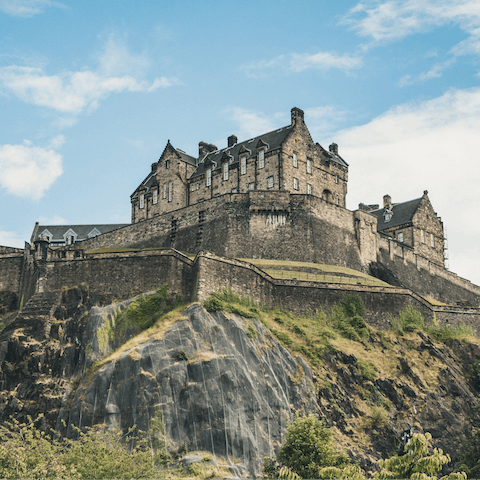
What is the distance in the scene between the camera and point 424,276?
243ft

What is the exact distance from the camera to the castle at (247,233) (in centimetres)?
5133

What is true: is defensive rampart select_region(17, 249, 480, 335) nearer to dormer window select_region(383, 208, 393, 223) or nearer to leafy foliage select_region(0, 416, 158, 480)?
leafy foliage select_region(0, 416, 158, 480)

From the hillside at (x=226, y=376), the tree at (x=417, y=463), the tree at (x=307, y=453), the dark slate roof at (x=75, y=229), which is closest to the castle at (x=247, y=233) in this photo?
the hillside at (x=226, y=376)

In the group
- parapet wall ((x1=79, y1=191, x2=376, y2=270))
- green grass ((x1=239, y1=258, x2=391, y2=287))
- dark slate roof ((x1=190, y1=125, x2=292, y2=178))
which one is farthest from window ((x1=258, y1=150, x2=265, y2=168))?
green grass ((x1=239, y1=258, x2=391, y2=287))

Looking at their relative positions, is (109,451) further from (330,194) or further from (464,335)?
(330,194)

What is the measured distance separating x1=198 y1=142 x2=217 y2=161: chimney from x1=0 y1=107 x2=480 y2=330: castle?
135mm

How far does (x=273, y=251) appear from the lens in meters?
62.4

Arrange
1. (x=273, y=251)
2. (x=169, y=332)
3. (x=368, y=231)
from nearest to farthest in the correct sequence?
(x=169, y=332), (x=273, y=251), (x=368, y=231)

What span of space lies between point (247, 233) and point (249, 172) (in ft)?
33.3

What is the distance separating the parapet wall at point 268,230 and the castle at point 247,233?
0.09 metres

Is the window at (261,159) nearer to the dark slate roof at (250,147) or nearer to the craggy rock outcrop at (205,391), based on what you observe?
the dark slate roof at (250,147)

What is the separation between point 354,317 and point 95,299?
755 inches

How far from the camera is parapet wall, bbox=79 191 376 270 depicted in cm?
6262

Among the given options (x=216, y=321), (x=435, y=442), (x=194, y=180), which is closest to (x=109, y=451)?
(x=216, y=321)
